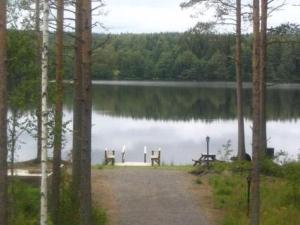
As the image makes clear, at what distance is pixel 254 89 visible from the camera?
1074 cm

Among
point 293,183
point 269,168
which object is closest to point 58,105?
point 293,183

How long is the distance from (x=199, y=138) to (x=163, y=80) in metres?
61.5

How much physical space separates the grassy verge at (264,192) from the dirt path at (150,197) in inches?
20.0

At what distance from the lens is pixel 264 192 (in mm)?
15102

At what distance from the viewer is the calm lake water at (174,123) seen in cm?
3272

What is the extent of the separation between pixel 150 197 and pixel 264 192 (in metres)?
2.75

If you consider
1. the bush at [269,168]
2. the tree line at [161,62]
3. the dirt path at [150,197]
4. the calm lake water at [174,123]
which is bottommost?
the dirt path at [150,197]

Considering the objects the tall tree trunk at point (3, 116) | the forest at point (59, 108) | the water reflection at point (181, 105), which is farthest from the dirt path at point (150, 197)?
the water reflection at point (181, 105)

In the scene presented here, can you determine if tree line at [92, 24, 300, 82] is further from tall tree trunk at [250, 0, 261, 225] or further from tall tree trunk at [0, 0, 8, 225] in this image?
tall tree trunk at [0, 0, 8, 225]

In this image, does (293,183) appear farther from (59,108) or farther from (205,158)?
(205,158)

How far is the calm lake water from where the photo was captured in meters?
32.7

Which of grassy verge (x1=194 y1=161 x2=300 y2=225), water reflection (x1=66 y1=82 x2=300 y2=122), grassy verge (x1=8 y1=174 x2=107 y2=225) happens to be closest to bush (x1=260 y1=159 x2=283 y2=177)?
grassy verge (x1=194 y1=161 x2=300 y2=225)

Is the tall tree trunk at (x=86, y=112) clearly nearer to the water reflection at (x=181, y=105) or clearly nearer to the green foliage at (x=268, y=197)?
the green foliage at (x=268, y=197)

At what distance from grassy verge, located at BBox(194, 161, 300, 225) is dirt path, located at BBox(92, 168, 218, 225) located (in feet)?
1.67
